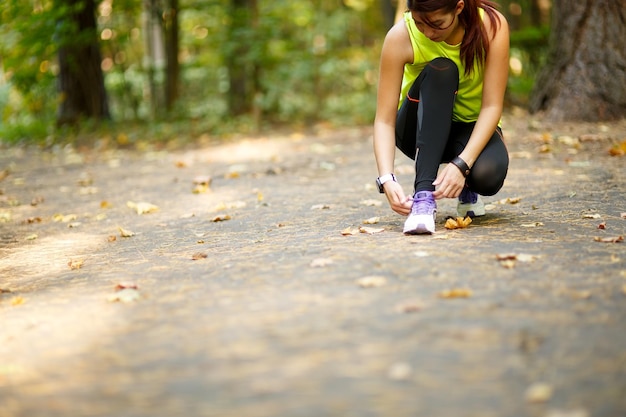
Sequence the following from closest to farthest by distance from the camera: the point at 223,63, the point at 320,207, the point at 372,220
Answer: the point at 372,220, the point at 320,207, the point at 223,63

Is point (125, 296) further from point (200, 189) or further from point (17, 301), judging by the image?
point (200, 189)

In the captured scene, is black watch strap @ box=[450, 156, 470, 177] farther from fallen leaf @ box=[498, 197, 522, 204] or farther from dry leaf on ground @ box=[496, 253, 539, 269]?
fallen leaf @ box=[498, 197, 522, 204]

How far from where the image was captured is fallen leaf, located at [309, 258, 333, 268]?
2.68 meters

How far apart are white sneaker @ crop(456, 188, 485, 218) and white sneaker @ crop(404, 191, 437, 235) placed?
0.47 meters

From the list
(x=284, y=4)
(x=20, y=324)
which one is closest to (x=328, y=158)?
(x=20, y=324)

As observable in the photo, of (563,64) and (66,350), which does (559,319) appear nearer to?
(66,350)

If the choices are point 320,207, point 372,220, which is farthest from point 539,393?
point 320,207

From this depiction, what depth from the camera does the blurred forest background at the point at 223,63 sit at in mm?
9977

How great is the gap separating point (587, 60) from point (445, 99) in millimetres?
3934

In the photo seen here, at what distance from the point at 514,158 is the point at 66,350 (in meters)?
4.45

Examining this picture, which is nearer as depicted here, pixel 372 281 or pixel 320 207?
pixel 372 281

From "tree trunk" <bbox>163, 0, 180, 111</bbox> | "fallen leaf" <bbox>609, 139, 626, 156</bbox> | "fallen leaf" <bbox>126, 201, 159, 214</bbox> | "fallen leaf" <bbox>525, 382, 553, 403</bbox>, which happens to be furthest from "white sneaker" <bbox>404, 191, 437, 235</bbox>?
"tree trunk" <bbox>163, 0, 180, 111</bbox>

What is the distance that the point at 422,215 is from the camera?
3.12 meters

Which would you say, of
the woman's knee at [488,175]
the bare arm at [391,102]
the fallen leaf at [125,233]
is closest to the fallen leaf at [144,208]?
the fallen leaf at [125,233]
